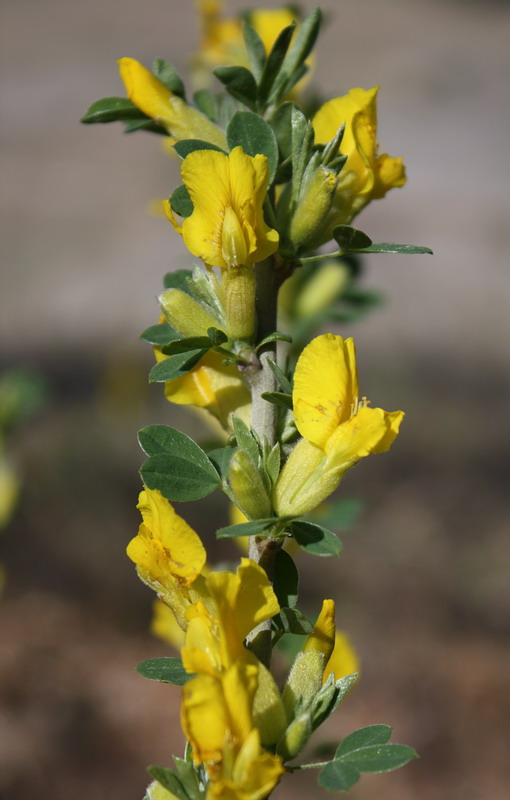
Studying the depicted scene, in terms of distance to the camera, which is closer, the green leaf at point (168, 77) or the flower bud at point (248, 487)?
the flower bud at point (248, 487)

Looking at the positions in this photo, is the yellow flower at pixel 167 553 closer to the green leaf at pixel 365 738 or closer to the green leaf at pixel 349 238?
the green leaf at pixel 365 738

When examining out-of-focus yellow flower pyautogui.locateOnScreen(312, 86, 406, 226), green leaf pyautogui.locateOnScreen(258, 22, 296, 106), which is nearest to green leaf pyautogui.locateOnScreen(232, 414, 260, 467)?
out-of-focus yellow flower pyautogui.locateOnScreen(312, 86, 406, 226)

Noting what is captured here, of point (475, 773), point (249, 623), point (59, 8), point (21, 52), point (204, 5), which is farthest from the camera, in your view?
point (59, 8)

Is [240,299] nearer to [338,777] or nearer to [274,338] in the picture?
[274,338]

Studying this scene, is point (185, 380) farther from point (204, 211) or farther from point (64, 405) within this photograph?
point (64, 405)

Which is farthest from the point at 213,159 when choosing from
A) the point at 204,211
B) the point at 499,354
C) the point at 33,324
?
the point at 33,324

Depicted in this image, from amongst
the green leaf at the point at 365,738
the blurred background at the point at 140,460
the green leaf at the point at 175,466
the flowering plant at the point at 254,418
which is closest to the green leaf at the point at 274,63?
the flowering plant at the point at 254,418

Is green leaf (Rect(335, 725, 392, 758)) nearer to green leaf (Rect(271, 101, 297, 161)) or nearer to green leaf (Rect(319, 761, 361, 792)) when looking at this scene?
green leaf (Rect(319, 761, 361, 792))
